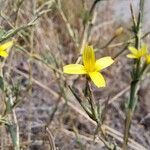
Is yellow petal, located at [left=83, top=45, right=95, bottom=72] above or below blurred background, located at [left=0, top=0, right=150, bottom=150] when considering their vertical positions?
above

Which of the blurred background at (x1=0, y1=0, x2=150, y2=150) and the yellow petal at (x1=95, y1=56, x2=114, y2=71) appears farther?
the blurred background at (x1=0, y1=0, x2=150, y2=150)

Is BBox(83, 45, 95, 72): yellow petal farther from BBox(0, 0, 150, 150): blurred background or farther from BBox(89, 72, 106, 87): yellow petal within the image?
BBox(0, 0, 150, 150): blurred background

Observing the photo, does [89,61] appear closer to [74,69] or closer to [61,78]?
[74,69]

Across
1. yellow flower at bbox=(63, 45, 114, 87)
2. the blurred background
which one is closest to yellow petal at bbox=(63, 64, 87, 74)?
yellow flower at bbox=(63, 45, 114, 87)

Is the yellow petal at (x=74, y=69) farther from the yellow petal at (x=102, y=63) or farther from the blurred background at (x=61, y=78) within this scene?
the blurred background at (x=61, y=78)

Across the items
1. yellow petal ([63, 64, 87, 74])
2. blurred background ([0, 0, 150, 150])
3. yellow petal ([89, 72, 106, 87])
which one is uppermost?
yellow petal ([63, 64, 87, 74])

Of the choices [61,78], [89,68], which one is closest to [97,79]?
[89,68]

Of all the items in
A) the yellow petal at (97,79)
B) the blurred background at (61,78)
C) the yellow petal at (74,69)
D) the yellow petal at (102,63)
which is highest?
the yellow petal at (74,69)

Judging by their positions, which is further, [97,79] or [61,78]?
[61,78]

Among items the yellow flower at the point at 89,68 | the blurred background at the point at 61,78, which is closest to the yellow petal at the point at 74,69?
the yellow flower at the point at 89,68

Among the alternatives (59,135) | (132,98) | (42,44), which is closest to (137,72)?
(132,98)

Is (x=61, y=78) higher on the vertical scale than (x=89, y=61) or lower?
lower
